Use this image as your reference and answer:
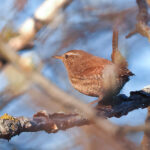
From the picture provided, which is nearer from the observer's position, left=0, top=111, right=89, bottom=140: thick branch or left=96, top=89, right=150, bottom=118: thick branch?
left=0, top=111, right=89, bottom=140: thick branch

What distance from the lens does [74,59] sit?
2.02 m

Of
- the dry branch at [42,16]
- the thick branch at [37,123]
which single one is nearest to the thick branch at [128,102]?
the thick branch at [37,123]

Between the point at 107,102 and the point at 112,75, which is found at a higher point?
the point at 107,102

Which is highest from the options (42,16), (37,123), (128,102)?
(42,16)

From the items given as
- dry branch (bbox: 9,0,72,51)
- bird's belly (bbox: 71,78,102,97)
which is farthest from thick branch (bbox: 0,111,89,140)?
dry branch (bbox: 9,0,72,51)

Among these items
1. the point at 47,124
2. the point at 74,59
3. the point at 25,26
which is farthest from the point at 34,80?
the point at 25,26

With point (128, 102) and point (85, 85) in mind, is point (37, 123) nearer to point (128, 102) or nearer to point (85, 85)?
point (85, 85)

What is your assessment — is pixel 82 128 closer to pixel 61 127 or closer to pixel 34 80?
pixel 61 127

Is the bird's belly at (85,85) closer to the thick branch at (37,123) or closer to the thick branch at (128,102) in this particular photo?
the thick branch at (128,102)

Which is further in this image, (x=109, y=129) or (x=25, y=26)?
(x=25, y=26)

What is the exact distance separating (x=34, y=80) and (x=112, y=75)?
15.9 inches

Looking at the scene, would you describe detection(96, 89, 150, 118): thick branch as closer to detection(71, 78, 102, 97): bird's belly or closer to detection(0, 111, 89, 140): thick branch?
detection(71, 78, 102, 97): bird's belly

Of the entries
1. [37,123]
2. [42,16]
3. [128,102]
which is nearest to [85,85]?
Result: [128,102]

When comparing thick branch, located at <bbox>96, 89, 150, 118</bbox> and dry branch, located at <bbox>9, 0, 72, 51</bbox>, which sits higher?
dry branch, located at <bbox>9, 0, 72, 51</bbox>
